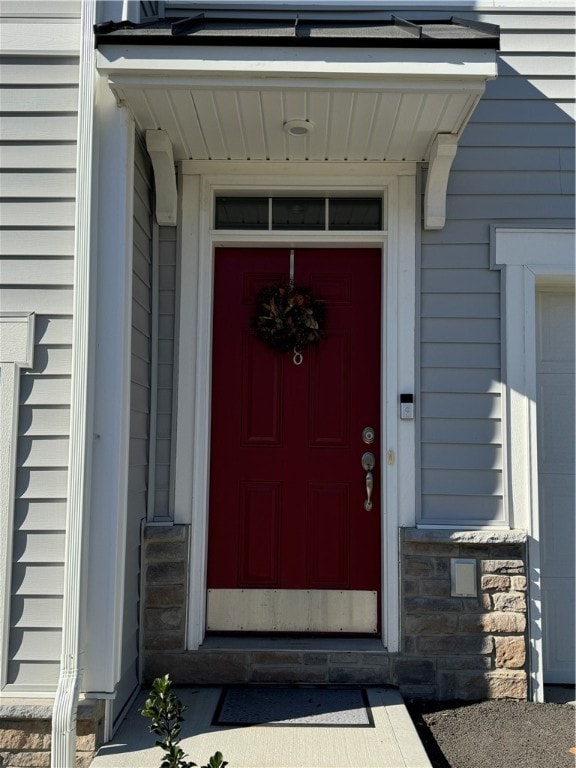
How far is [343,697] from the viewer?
9.89 ft

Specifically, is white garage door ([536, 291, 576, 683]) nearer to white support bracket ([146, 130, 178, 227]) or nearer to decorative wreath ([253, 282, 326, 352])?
A: decorative wreath ([253, 282, 326, 352])

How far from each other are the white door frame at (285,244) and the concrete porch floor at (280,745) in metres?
0.49

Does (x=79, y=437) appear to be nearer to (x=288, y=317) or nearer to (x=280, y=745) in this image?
(x=288, y=317)

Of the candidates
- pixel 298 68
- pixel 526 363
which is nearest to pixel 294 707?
pixel 526 363

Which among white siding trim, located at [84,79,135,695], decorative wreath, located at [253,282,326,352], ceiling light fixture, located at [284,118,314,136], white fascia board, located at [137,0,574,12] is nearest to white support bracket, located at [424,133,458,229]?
ceiling light fixture, located at [284,118,314,136]

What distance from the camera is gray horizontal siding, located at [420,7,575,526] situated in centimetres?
325

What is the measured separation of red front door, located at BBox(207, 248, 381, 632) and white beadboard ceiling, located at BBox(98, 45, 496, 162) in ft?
2.10

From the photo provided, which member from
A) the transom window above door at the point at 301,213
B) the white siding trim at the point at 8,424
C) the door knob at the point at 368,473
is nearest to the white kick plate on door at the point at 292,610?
the door knob at the point at 368,473

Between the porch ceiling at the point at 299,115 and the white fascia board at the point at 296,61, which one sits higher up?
the white fascia board at the point at 296,61

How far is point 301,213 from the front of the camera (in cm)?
346

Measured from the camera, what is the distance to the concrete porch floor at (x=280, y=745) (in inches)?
97.7

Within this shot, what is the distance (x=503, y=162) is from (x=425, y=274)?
0.71 m

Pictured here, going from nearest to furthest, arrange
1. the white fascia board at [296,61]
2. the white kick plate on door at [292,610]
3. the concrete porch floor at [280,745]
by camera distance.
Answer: the concrete porch floor at [280,745] < the white fascia board at [296,61] < the white kick plate on door at [292,610]

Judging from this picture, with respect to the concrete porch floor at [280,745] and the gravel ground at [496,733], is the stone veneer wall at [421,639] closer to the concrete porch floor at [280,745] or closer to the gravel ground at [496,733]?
the gravel ground at [496,733]
